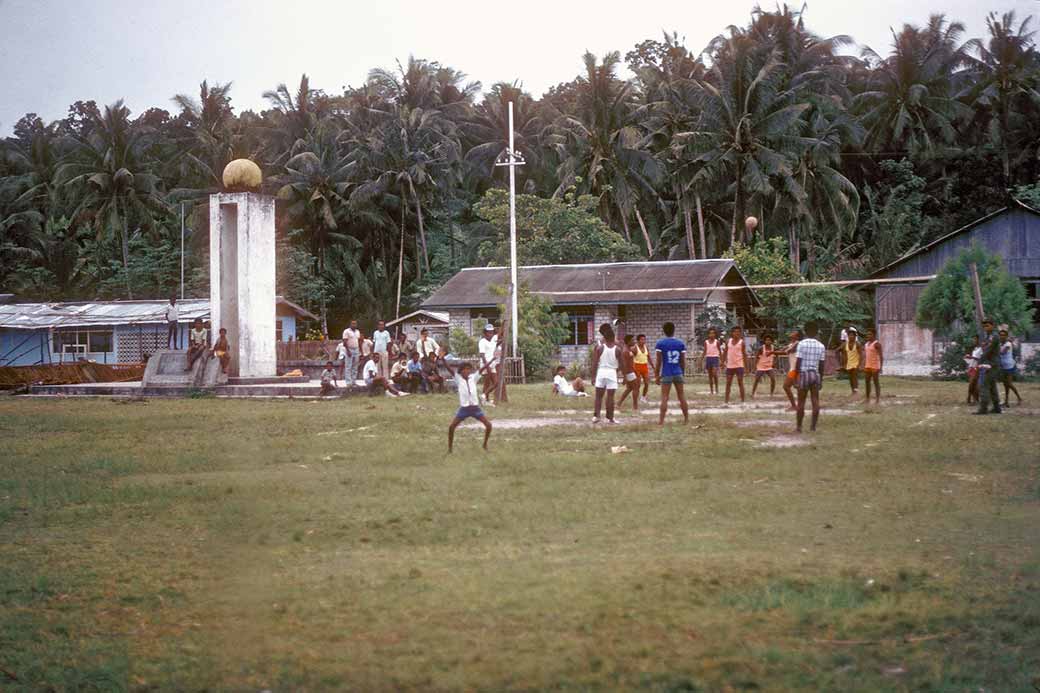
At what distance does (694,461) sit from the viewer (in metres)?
11.9

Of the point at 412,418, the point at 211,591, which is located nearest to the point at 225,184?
the point at 412,418

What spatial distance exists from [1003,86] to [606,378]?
22017 mm

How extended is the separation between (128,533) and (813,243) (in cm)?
4444

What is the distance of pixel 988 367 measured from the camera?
1819 centimetres

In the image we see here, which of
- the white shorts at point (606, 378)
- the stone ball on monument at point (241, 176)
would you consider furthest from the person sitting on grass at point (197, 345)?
the white shorts at point (606, 378)

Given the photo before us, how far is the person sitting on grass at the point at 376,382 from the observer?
25.2m

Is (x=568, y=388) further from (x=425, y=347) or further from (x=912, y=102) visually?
(x=912, y=102)

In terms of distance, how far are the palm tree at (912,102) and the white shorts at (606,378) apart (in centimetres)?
2828

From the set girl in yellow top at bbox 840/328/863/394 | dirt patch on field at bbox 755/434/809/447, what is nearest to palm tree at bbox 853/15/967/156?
girl in yellow top at bbox 840/328/863/394

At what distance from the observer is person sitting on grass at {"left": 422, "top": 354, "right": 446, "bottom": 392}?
26.1 meters

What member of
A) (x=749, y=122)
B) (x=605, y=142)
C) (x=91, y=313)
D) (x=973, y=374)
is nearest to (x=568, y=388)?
(x=973, y=374)

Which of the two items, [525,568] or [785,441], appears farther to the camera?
[785,441]

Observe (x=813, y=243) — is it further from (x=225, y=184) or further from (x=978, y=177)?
(x=225, y=184)

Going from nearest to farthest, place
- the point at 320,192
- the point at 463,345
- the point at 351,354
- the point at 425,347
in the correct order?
1. the point at 425,347
2. the point at 351,354
3. the point at 463,345
4. the point at 320,192
